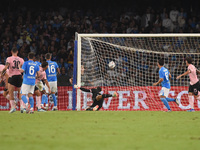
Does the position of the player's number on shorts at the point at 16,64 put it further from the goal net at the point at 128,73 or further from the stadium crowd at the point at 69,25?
the stadium crowd at the point at 69,25

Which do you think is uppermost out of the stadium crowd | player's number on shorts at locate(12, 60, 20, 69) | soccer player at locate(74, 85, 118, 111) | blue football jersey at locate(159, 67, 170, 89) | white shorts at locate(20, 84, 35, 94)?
the stadium crowd

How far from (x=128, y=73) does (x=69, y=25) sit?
19.8 ft

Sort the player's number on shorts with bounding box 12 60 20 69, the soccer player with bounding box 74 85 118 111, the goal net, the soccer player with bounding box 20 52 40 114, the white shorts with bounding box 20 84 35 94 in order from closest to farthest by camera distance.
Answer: the soccer player with bounding box 20 52 40 114 < the white shorts with bounding box 20 84 35 94 < the player's number on shorts with bounding box 12 60 20 69 < the soccer player with bounding box 74 85 118 111 < the goal net

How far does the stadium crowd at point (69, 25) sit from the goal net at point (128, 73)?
8.81ft

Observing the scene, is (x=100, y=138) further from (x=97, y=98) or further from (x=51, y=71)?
(x=51, y=71)

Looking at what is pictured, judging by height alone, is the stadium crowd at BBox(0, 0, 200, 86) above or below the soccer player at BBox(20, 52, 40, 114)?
above

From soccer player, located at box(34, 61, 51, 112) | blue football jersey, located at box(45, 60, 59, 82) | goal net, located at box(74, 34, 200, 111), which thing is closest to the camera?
soccer player, located at box(34, 61, 51, 112)

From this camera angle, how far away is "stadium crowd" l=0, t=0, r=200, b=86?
2131cm

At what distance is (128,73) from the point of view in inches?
Answer: 701

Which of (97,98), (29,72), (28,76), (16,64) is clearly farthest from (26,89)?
(97,98)

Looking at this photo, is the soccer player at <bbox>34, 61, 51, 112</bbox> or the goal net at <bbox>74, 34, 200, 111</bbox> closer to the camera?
the soccer player at <bbox>34, 61, 51, 112</bbox>

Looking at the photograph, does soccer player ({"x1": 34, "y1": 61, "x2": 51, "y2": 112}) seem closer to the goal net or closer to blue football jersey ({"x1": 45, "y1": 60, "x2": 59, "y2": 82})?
blue football jersey ({"x1": 45, "y1": 60, "x2": 59, "y2": 82})

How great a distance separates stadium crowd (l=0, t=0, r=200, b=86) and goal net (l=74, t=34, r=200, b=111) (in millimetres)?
2687

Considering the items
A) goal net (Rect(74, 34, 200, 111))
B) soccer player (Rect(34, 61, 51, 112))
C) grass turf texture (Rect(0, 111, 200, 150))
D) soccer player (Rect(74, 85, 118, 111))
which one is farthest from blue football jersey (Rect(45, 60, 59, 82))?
grass turf texture (Rect(0, 111, 200, 150))
